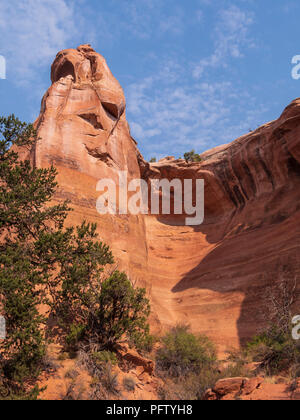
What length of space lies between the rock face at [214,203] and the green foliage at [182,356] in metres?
2.71

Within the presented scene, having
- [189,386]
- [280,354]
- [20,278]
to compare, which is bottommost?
[189,386]

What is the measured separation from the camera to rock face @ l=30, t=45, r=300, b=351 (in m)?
20.1

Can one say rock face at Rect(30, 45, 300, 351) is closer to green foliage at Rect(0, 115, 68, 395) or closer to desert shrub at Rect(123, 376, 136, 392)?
green foliage at Rect(0, 115, 68, 395)

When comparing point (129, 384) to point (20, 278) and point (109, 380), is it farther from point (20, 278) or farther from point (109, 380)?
point (20, 278)

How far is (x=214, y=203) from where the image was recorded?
94.2ft

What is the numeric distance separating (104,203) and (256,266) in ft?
26.1

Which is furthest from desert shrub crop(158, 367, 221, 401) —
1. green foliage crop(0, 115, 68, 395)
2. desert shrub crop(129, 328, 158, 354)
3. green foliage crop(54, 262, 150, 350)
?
green foliage crop(0, 115, 68, 395)

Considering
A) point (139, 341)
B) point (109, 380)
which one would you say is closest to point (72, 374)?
point (109, 380)

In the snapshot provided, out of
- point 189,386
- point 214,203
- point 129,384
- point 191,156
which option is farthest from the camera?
point 191,156

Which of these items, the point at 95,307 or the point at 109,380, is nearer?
the point at 109,380

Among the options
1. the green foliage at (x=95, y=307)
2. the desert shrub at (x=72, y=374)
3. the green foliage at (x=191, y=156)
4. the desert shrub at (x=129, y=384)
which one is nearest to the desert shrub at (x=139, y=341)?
the green foliage at (x=95, y=307)

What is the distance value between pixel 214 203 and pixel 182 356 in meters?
14.2

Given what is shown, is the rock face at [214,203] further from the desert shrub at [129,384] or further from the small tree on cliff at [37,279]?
the desert shrub at [129,384]

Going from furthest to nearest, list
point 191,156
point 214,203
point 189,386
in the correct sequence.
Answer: point 191,156, point 214,203, point 189,386
